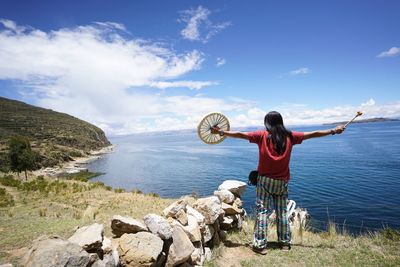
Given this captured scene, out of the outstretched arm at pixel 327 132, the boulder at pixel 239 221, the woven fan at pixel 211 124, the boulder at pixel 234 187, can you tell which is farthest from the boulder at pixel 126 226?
the outstretched arm at pixel 327 132

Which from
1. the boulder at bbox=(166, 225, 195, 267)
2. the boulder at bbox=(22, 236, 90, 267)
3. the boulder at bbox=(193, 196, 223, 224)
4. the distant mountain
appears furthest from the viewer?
the distant mountain

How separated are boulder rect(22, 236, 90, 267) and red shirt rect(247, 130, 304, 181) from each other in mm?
3477

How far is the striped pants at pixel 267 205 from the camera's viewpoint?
5.62 meters

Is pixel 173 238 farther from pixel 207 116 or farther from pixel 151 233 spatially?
pixel 207 116

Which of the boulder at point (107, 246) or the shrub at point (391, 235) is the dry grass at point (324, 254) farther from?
the boulder at point (107, 246)

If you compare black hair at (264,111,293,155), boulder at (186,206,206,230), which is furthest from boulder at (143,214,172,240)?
black hair at (264,111,293,155)

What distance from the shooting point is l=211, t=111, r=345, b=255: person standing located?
5.41 m

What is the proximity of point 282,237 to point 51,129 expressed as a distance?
11095 centimetres

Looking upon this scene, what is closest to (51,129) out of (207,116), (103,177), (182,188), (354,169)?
(103,177)

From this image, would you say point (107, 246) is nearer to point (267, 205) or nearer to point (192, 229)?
point (192, 229)

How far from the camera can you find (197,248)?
18.7 feet

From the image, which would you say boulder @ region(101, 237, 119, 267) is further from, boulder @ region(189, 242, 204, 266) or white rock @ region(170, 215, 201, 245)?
boulder @ region(189, 242, 204, 266)

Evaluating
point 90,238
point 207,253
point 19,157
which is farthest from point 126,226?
point 19,157

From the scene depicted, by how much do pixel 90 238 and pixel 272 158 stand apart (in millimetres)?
3439
